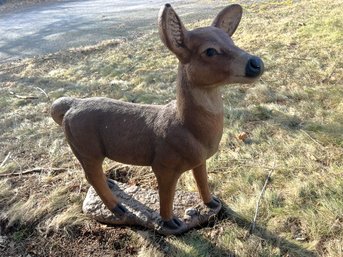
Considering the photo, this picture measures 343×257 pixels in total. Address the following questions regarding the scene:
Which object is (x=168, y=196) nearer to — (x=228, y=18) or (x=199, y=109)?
(x=199, y=109)

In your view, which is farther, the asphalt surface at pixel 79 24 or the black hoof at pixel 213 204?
the asphalt surface at pixel 79 24

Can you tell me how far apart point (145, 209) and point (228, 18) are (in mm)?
1484

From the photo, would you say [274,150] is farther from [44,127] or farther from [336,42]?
[336,42]

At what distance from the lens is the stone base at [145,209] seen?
2689mm

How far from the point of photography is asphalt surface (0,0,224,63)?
9109mm

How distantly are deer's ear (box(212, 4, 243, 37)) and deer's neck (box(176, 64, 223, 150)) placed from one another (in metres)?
0.37

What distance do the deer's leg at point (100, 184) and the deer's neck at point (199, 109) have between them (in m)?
0.75

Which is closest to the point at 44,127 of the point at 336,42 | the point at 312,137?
the point at 312,137

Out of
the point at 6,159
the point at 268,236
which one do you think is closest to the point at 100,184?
the point at 268,236

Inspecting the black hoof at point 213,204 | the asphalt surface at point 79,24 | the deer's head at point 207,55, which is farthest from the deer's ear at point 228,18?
the asphalt surface at point 79,24

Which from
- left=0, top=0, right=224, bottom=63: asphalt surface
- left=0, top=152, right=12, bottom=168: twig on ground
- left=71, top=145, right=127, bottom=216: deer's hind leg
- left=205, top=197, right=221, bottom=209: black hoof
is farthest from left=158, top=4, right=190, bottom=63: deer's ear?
left=0, top=0, right=224, bottom=63: asphalt surface

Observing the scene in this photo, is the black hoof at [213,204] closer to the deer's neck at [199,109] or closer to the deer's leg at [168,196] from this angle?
the deer's leg at [168,196]

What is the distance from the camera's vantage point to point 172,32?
1943 millimetres

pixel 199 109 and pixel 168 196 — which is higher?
pixel 199 109
